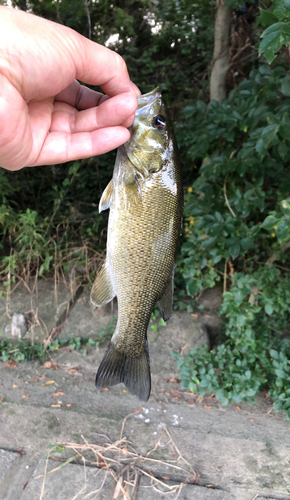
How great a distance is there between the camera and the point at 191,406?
2.77m

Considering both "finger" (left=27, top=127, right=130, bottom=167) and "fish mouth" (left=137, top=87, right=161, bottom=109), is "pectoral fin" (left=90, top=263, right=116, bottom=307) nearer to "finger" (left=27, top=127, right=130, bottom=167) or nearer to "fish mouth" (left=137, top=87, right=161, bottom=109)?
"finger" (left=27, top=127, right=130, bottom=167)

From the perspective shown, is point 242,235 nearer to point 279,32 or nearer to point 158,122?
point 158,122

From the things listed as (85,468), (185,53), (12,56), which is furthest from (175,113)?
(85,468)

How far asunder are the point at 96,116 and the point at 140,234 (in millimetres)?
560

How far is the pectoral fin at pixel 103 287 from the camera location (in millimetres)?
1605

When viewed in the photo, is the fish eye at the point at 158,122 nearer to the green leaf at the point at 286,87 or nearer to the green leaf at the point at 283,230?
the green leaf at the point at 283,230

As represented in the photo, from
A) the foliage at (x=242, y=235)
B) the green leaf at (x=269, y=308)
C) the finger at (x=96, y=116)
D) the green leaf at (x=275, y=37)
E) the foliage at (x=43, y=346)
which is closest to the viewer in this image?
the green leaf at (x=275, y=37)

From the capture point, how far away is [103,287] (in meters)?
1.61

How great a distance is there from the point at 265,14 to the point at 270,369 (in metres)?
2.42

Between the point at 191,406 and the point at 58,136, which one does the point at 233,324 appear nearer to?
the point at 191,406

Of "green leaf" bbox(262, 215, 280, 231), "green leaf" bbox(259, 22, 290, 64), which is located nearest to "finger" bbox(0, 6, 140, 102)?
"green leaf" bbox(259, 22, 290, 64)

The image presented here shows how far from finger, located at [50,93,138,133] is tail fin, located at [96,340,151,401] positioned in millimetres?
1110

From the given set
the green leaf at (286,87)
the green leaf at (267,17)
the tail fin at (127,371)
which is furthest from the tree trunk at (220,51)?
the tail fin at (127,371)

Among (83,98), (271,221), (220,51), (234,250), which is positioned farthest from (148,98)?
(220,51)
